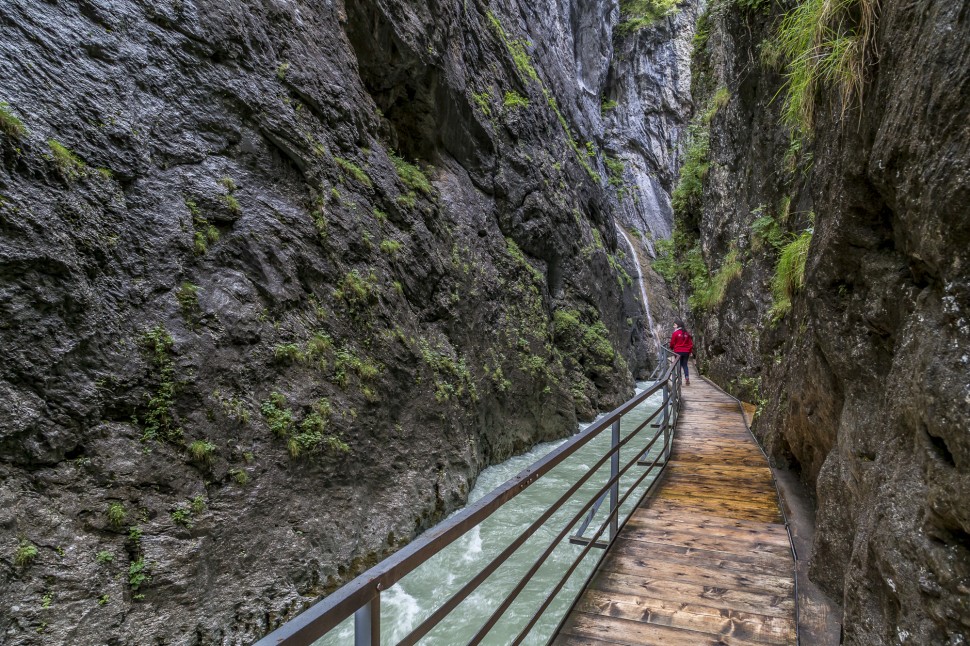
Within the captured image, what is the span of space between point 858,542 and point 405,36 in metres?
9.21

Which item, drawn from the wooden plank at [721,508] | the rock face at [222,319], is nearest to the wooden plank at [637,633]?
the wooden plank at [721,508]

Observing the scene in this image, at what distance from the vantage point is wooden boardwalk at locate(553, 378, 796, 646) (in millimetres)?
2885

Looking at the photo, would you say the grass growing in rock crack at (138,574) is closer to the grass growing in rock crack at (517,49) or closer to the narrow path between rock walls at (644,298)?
the grass growing in rock crack at (517,49)

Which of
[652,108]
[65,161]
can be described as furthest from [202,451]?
[652,108]

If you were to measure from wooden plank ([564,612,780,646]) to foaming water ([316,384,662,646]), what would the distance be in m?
0.83

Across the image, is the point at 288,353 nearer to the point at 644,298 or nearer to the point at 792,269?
the point at 792,269

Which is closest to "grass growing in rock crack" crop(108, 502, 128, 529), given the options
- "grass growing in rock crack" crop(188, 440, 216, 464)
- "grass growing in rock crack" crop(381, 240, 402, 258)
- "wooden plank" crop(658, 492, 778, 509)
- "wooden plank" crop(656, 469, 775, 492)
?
"grass growing in rock crack" crop(188, 440, 216, 464)

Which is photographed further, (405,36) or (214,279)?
(405,36)

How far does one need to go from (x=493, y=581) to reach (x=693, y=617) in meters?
2.58

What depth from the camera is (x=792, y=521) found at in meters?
4.28

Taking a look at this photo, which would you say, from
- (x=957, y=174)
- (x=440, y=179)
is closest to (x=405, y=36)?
(x=440, y=179)

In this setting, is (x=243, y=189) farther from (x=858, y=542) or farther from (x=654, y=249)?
(x=654, y=249)

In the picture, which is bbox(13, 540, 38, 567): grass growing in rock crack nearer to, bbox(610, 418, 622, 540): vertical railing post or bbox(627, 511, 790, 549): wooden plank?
→ bbox(610, 418, 622, 540): vertical railing post

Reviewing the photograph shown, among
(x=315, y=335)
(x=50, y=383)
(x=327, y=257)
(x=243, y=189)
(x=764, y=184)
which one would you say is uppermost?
(x=764, y=184)
